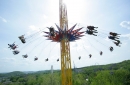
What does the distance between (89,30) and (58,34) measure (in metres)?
2.68

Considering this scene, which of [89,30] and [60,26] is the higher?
[60,26]

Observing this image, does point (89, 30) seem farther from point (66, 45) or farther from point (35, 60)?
point (35, 60)

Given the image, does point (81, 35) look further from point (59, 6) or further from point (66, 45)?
point (59, 6)

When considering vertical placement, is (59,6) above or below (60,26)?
above

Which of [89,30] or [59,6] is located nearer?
[89,30]

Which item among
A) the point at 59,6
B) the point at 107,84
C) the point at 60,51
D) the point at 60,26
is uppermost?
the point at 59,6

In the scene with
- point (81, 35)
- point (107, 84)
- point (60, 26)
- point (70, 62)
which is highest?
point (60, 26)

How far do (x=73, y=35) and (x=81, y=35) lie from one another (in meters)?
0.69

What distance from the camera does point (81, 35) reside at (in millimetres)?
12852

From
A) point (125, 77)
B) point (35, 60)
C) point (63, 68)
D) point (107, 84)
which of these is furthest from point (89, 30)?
point (125, 77)

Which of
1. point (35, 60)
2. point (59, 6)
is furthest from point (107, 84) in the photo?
point (59, 6)

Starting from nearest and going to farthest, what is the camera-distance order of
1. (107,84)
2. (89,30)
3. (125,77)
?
1. (89,30)
2. (107,84)
3. (125,77)

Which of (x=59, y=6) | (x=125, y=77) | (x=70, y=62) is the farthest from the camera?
(x=125, y=77)

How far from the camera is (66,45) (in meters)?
12.9
